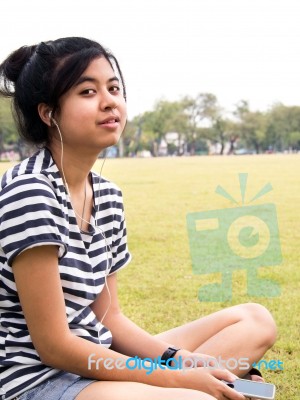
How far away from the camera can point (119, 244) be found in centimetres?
205

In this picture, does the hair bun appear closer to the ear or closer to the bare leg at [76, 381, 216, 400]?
the ear

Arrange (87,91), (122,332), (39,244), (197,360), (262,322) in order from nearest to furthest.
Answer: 1. (39,244)
2. (87,91)
3. (197,360)
4. (122,332)
5. (262,322)

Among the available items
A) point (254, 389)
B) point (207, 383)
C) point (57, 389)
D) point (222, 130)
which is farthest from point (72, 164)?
point (222, 130)

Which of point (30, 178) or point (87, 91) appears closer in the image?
point (30, 178)

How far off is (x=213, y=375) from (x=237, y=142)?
72.6m

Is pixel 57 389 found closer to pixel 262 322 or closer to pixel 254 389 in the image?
pixel 254 389

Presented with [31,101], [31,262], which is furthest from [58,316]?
[31,101]

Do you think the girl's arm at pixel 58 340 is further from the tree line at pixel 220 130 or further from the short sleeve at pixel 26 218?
the tree line at pixel 220 130

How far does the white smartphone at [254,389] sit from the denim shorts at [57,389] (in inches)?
16.9

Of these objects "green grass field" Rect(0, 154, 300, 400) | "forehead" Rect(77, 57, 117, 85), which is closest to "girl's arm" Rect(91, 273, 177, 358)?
"forehead" Rect(77, 57, 117, 85)

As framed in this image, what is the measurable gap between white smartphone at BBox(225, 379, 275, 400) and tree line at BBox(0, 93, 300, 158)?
66000mm

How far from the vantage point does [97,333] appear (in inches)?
72.3

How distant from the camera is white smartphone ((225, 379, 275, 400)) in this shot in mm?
1697

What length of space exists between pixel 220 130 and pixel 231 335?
74115 millimetres
